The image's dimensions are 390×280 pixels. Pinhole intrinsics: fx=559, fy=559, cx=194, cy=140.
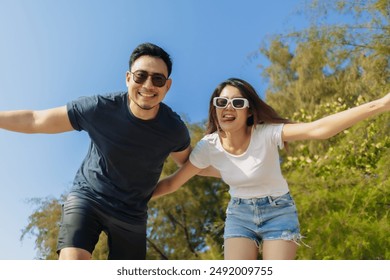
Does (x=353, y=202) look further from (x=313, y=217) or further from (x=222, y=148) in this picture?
(x=222, y=148)

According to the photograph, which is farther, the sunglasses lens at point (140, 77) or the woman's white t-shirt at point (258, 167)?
the sunglasses lens at point (140, 77)

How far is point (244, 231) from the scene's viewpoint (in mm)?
3668

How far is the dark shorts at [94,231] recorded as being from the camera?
3.62 metres

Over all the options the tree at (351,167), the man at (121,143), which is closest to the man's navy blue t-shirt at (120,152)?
the man at (121,143)

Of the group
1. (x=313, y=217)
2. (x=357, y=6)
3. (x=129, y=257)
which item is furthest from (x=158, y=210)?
(x=129, y=257)

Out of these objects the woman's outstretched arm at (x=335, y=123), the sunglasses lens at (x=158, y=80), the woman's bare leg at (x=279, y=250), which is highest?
the sunglasses lens at (x=158, y=80)

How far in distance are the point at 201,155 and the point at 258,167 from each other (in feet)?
1.77

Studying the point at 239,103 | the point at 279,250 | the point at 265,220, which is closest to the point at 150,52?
the point at 239,103

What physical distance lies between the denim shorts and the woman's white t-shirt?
0.05m

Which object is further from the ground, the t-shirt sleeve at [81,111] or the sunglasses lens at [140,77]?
the sunglasses lens at [140,77]

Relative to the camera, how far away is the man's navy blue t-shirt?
12.6 feet

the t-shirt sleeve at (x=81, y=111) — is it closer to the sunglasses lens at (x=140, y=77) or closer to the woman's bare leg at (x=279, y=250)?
the sunglasses lens at (x=140, y=77)

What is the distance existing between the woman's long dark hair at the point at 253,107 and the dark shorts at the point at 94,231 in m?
0.99

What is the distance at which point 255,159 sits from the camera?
3.70m
